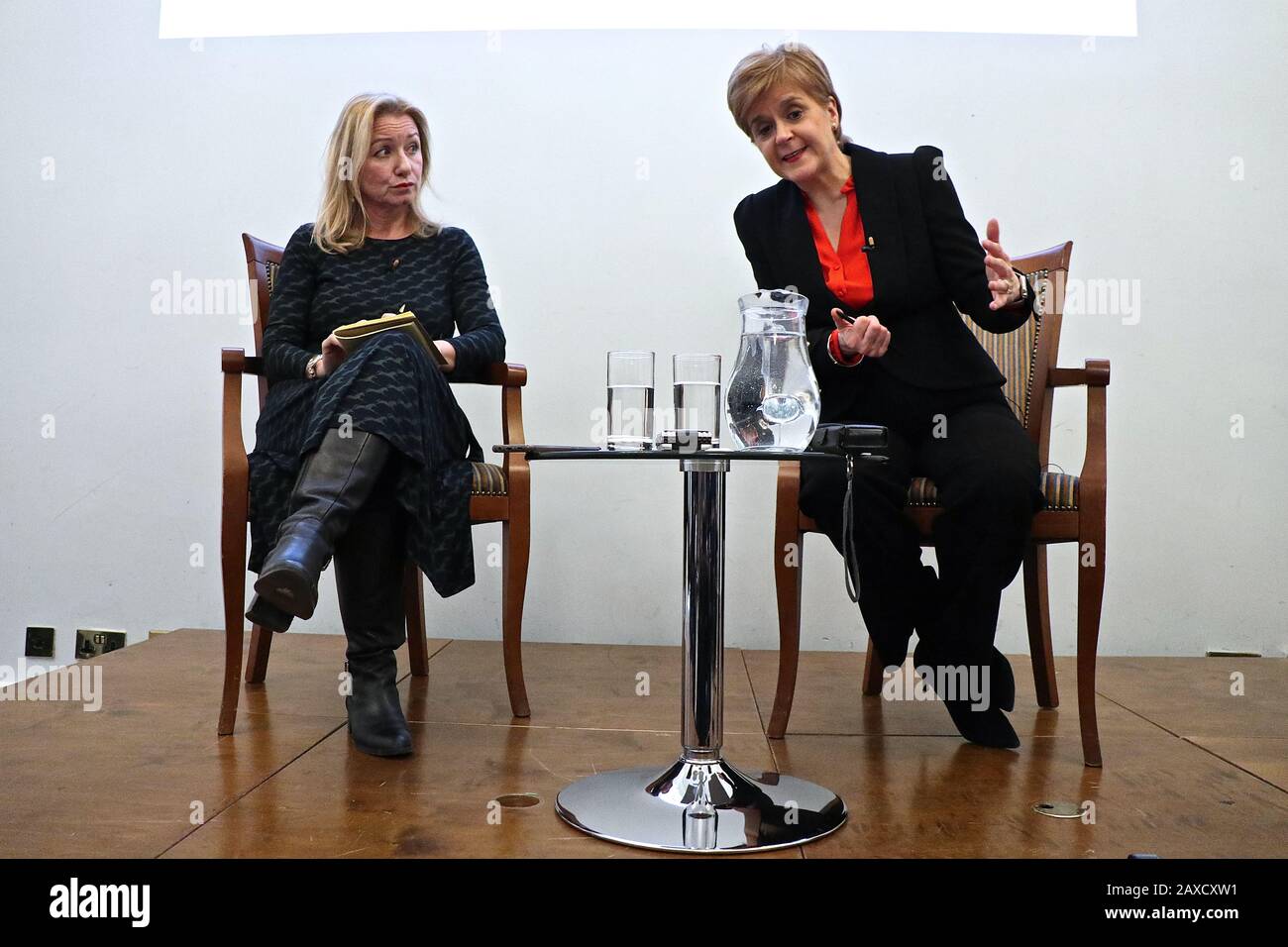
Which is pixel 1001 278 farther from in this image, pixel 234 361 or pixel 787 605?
pixel 234 361

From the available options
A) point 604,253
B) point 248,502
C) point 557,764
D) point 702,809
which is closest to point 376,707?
point 557,764

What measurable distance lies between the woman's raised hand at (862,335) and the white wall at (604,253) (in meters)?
1.08

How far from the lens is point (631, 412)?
4.87ft

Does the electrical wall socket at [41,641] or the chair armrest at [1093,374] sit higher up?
the chair armrest at [1093,374]

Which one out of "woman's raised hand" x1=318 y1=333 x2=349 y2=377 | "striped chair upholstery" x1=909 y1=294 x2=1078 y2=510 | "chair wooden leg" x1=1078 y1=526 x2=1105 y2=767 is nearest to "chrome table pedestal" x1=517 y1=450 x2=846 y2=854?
"chair wooden leg" x1=1078 y1=526 x2=1105 y2=767

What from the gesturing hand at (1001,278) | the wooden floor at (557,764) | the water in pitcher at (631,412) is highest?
the gesturing hand at (1001,278)

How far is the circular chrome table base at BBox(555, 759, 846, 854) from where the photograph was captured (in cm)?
132

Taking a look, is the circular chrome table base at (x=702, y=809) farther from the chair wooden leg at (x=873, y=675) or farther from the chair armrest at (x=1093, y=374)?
the chair armrest at (x=1093, y=374)

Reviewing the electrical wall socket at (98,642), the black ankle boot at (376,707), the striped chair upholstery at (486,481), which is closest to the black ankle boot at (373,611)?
the black ankle boot at (376,707)

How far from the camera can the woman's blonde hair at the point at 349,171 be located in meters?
2.13

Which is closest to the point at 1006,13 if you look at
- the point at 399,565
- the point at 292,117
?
the point at 292,117
